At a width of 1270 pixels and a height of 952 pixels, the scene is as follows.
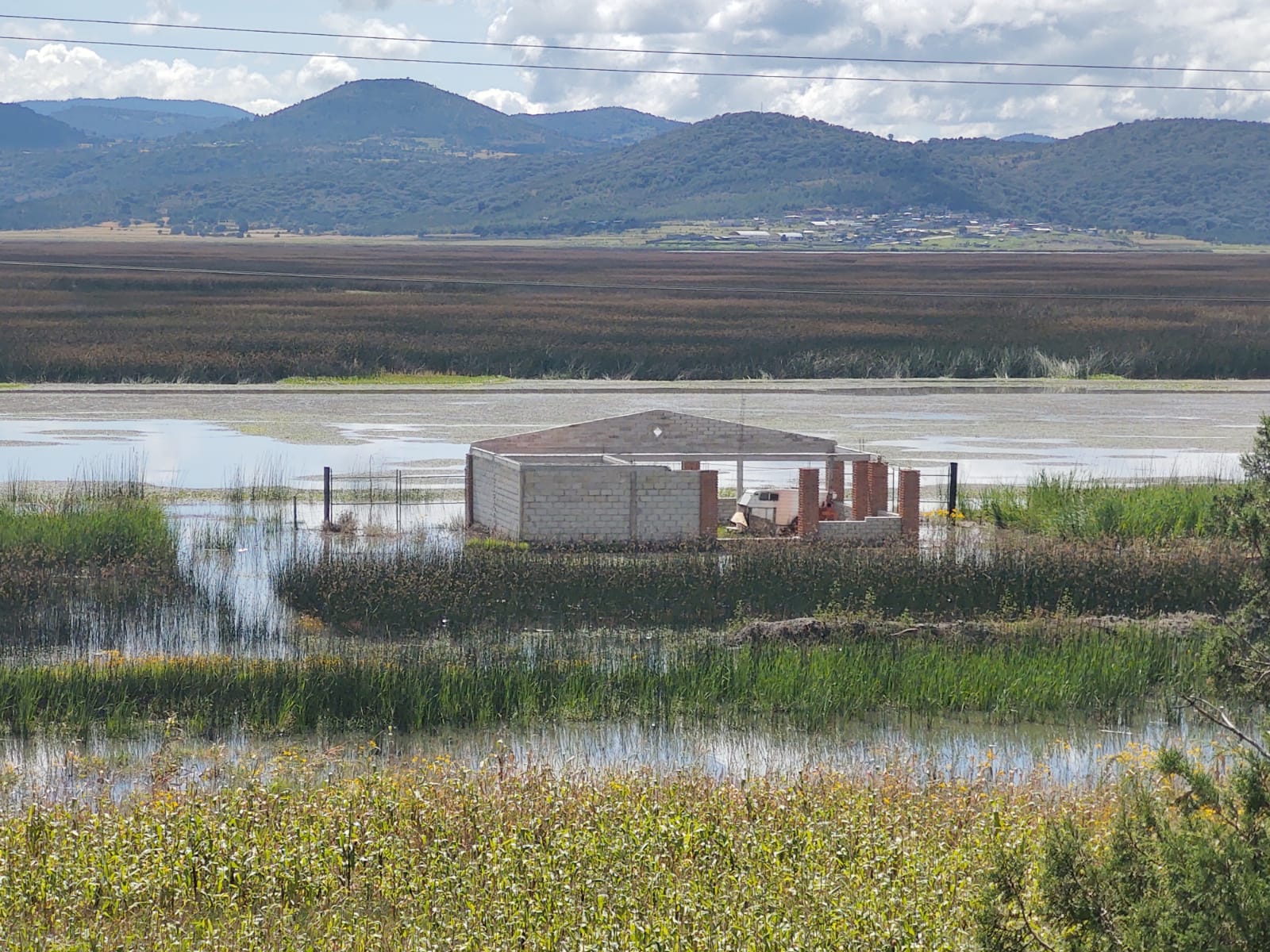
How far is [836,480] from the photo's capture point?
77.1ft

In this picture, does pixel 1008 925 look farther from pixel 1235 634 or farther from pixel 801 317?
pixel 801 317

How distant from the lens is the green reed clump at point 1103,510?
21312 mm

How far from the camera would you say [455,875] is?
9.16m

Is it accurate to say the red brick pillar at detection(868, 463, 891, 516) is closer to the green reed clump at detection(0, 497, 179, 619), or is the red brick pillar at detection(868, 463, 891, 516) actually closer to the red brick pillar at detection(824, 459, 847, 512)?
the red brick pillar at detection(824, 459, 847, 512)

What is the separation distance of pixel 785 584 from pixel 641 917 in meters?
9.55

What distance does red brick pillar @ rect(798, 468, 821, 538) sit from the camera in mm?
20859

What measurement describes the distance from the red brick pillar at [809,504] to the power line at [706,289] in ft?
180

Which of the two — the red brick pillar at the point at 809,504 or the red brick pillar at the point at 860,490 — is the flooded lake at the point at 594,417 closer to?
the red brick pillar at the point at 860,490

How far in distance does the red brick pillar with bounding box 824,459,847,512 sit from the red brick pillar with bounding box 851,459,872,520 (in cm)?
40

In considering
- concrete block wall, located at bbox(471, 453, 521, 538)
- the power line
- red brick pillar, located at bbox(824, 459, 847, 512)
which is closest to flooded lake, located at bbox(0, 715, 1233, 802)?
concrete block wall, located at bbox(471, 453, 521, 538)

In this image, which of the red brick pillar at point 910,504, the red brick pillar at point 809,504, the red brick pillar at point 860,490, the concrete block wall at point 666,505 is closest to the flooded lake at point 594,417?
the red brick pillar at point 860,490

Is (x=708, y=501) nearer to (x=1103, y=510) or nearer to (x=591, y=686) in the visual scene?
(x=1103, y=510)

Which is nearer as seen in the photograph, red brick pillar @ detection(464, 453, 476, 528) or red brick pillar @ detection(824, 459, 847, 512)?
red brick pillar @ detection(464, 453, 476, 528)

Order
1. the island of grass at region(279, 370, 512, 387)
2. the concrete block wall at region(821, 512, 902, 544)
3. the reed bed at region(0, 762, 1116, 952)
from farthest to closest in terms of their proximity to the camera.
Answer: the island of grass at region(279, 370, 512, 387) → the concrete block wall at region(821, 512, 902, 544) → the reed bed at region(0, 762, 1116, 952)
